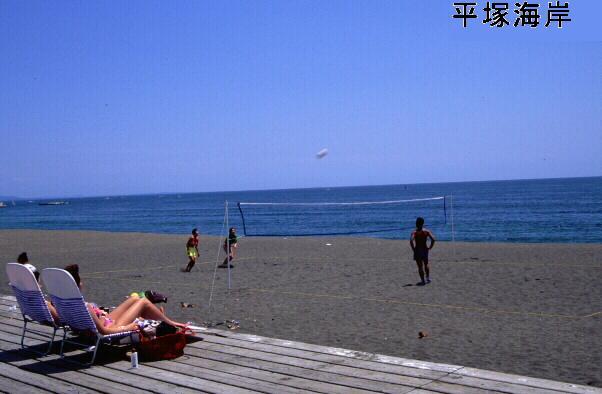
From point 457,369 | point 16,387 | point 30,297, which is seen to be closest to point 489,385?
point 457,369

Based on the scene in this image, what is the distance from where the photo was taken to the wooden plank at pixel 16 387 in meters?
4.73

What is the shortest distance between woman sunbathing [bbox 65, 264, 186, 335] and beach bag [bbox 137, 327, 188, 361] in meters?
0.20

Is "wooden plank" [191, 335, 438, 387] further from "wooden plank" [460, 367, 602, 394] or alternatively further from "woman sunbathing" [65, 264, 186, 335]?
"woman sunbathing" [65, 264, 186, 335]

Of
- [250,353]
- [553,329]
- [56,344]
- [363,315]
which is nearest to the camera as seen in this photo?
[250,353]

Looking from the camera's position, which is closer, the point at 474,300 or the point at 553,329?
the point at 553,329

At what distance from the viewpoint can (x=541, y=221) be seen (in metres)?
45.0

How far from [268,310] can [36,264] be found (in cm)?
1289

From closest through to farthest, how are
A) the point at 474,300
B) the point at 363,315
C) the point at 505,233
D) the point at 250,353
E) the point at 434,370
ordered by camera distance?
the point at 434,370
the point at 250,353
the point at 363,315
the point at 474,300
the point at 505,233

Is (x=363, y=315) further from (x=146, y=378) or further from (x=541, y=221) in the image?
(x=541, y=221)

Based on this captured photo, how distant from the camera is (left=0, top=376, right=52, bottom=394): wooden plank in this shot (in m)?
4.73

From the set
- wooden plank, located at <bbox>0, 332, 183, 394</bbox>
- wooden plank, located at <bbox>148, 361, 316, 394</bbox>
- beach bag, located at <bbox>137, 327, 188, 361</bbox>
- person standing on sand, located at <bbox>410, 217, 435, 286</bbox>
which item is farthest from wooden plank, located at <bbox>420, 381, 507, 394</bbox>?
person standing on sand, located at <bbox>410, 217, 435, 286</bbox>

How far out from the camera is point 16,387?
4.84 metres

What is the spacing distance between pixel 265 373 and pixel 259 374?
5cm

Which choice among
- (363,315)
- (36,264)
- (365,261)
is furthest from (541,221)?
(363,315)
